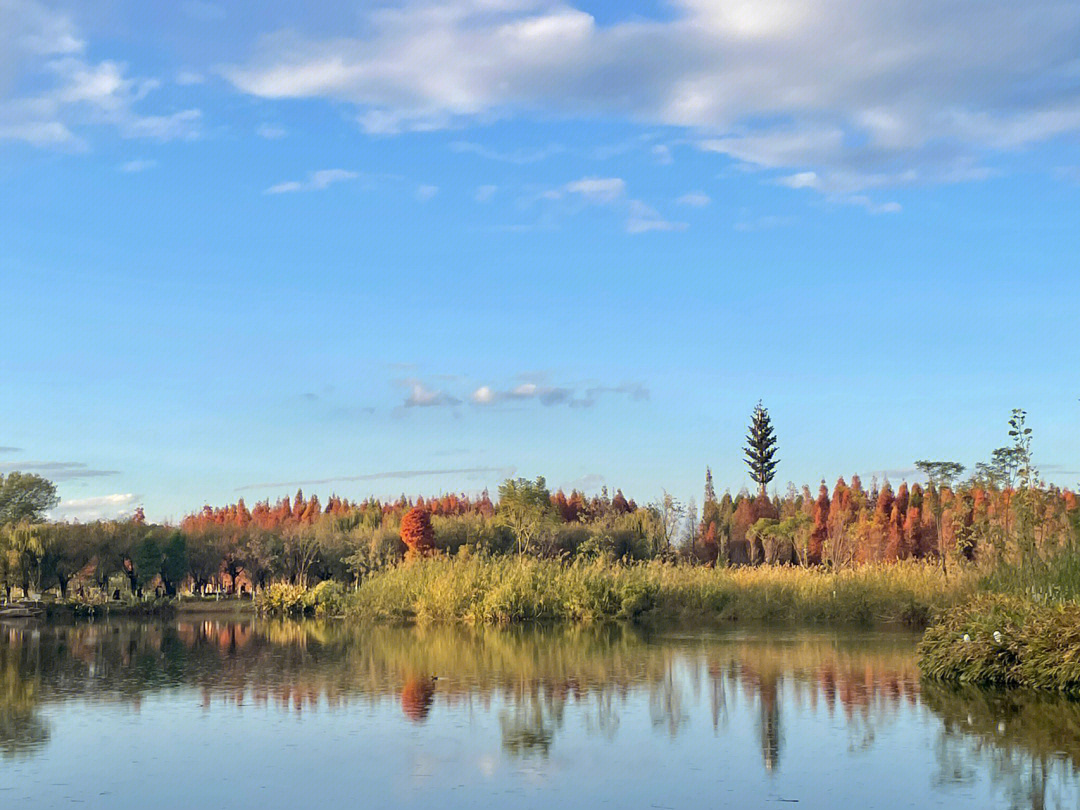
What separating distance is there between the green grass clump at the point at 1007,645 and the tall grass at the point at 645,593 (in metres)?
11.7

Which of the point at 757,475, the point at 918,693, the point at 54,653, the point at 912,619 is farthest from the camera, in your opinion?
the point at 757,475

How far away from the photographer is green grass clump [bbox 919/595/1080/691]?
14.9m

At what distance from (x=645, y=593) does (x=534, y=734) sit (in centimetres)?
2056

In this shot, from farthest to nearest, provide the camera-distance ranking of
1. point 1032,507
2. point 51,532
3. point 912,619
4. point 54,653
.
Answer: point 51,532 < point 912,619 < point 54,653 < point 1032,507

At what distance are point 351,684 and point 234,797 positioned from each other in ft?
26.1

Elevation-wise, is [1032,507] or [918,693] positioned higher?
[1032,507]

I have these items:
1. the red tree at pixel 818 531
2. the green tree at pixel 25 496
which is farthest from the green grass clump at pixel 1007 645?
the green tree at pixel 25 496

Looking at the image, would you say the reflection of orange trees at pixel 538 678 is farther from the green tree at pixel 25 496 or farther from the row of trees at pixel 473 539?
the green tree at pixel 25 496

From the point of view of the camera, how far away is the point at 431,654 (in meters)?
22.7

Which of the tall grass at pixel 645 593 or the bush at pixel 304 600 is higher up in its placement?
the tall grass at pixel 645 593

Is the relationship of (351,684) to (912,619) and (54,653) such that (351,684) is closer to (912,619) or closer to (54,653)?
(54,653)

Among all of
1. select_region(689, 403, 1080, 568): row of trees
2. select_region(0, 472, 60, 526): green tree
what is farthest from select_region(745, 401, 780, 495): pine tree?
select_region(0, 472, 60, 526): green tree

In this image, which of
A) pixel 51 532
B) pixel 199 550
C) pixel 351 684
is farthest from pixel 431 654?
pixel 199 550

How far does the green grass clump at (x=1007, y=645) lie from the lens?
49.0 ft
